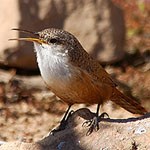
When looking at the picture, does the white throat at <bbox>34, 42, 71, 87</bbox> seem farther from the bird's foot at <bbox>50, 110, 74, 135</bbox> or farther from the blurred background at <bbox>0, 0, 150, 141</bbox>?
the blurred background at <bbox>0, 0, 150, 141</bbox>

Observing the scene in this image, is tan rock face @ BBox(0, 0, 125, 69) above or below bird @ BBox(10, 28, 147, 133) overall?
below

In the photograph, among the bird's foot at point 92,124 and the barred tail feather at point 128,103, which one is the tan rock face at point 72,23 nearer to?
the barred tail feather at point 128,103

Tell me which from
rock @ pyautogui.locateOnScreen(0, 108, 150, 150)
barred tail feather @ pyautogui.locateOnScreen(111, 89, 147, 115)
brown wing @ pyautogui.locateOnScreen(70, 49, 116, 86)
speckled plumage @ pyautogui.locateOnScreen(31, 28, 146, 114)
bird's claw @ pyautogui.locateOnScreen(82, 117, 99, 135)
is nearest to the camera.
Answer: rock @ pyautogui.locateOnScreen(0, 108, 150, 150)

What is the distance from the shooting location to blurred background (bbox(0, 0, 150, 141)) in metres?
8.83

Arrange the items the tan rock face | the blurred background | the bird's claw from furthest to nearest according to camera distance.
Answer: the tan rock face → the blurred background → the bird's claw

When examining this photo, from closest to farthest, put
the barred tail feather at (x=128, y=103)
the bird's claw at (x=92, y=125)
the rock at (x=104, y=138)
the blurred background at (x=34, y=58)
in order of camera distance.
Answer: the rock at (x=104, y=138)
the bird's claw at (x=92, y=125)
the barred tail feather at (x=128, y=103)
the blurred background at (x=34, y=58)

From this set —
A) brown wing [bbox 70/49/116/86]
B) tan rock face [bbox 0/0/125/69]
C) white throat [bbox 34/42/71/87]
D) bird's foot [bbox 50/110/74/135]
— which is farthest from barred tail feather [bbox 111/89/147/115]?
tan rock face [bbox 0/0/125/69]

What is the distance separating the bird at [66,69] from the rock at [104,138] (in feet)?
0.33

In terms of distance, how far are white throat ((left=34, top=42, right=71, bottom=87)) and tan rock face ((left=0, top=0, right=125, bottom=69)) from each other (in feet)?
11.8

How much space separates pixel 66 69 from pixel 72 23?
4099mm

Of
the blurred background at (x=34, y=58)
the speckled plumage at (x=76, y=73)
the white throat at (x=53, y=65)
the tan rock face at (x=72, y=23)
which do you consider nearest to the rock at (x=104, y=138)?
the speckled plumage at (x=76, y=73)

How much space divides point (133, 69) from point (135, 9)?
1.94 m

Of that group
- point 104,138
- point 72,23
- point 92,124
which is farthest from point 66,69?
point 72,23

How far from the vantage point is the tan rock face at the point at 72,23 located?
30.6 feet
